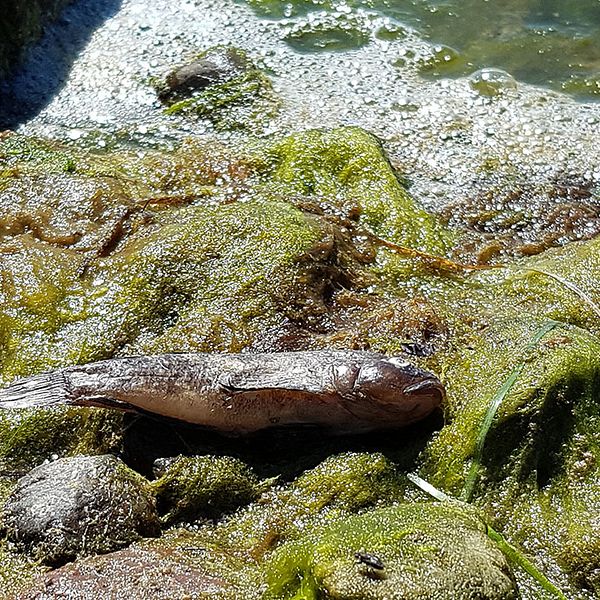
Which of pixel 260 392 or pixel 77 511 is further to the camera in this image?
pixel 260 392

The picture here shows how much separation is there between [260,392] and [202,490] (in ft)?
1.25

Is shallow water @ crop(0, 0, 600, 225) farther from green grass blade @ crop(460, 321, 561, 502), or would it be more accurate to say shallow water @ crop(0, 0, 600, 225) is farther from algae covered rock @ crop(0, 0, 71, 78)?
green grass blade @ crop(460, 321, 561, 502)

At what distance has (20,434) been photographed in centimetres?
289

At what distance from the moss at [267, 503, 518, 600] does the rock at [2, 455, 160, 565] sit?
477 mm

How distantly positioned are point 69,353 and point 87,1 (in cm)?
454

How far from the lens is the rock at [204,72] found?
17.9 feet

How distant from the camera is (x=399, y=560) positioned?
2154 mm

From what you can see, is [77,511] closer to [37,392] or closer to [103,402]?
[103,402]

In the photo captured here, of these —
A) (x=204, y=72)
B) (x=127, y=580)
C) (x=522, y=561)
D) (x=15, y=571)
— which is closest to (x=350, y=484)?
(x=522, y=561)

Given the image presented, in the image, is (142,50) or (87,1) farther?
(87,1)

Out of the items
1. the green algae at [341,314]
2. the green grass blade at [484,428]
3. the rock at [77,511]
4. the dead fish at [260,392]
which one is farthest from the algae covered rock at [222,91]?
the rock at [77,511]

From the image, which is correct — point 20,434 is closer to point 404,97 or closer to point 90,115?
point 90,115

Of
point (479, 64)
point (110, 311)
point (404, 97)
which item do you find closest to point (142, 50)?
point (404, 97)

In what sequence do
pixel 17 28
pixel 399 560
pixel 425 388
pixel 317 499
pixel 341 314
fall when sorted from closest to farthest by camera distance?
pixel 399 560
pixel 317 499
pixel 425 388
pixel 341 314
pixel 17 28
